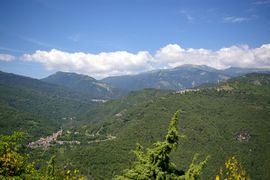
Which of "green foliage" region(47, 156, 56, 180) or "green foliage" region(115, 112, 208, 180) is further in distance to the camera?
"green foliage" region(47, 156, 56, 180)

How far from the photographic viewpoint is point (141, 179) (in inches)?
528

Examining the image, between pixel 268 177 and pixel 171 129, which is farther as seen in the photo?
pixel 268 177

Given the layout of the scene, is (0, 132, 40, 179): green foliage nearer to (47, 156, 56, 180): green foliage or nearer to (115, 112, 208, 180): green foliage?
(115, 112, 208, 180): green foliage

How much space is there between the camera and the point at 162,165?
44.9ft

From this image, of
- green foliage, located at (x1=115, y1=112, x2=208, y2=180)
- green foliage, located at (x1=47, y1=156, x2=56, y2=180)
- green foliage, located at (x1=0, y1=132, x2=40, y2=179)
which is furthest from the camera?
green foliage, located at (x1=47, y1=156, x2=56, y2=180)

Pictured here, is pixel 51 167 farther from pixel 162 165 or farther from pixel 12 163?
pixel 162 165

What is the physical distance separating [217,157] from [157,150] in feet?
644

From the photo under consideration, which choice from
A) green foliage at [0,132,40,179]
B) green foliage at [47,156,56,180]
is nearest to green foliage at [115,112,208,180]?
green foliage at [0,132,40,179]

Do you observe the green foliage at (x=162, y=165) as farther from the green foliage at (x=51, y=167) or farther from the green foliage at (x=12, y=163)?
the green foliage at (x=51, y=167)

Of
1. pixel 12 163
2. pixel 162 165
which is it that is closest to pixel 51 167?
pixel 12 163

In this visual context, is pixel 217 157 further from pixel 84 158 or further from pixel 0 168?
pixel 0 168

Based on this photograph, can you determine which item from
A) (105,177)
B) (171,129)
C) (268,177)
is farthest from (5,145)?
(268,177)

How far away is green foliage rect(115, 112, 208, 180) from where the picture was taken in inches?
521

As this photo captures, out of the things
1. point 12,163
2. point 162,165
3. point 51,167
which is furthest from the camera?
point 51,167
